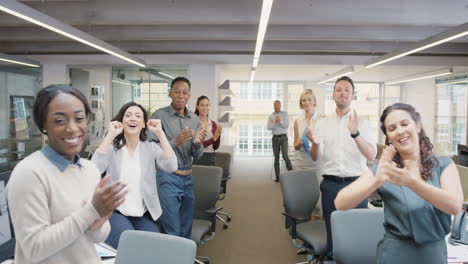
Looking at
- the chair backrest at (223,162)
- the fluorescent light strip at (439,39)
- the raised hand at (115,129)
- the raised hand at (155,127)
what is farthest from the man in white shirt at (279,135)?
the raised hand at (115,129)

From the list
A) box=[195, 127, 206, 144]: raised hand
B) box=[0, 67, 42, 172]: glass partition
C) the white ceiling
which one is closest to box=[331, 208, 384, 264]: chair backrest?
box=[195, 127, 206, 144]: raised hand

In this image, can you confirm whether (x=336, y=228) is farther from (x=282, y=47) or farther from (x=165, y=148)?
(x=282, y=47)

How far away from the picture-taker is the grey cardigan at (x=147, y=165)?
2.38 meters

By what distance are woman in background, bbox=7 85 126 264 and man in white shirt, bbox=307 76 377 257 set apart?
2.08 metres

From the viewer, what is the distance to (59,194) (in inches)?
44.5

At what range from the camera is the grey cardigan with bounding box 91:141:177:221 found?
7.79 feet

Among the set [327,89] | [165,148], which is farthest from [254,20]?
[327,89]

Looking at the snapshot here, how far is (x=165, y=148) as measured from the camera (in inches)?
99.0

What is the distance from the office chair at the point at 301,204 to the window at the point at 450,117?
756 cm

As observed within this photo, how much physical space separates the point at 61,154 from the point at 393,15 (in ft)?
15.6

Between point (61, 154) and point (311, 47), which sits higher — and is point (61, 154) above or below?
below

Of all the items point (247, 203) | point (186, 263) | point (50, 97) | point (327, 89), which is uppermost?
point (327, 89)

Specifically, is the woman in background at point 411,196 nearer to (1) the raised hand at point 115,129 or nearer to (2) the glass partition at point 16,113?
(1) the raised hand at point 115,129

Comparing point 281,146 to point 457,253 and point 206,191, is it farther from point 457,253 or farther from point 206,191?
point 457,253
